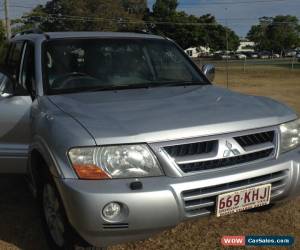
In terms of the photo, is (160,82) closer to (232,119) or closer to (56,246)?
(232,119)

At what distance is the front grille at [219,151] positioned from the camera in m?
2.96

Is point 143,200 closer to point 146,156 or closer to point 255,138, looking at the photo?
point 146,156

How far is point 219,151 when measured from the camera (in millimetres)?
3027

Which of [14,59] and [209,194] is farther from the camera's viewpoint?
[14,59]

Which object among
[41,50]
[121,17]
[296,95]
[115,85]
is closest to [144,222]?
[115,85]

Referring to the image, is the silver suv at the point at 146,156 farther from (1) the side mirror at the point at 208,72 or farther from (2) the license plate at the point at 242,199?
(1) the side mirror at the point at 208,72

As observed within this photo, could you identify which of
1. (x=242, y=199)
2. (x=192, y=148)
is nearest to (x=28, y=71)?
(x=192, y=148)

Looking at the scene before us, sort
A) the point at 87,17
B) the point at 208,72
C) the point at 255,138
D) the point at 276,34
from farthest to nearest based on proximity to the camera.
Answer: the point at 276,34
the point at 87,17
the point at 208,72
the point at 255,138

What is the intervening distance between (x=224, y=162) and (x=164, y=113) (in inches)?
20.8

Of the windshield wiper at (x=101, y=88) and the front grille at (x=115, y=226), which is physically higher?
the windshield wiper at (x=101, y=88)

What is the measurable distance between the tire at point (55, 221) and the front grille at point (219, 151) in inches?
32.0
